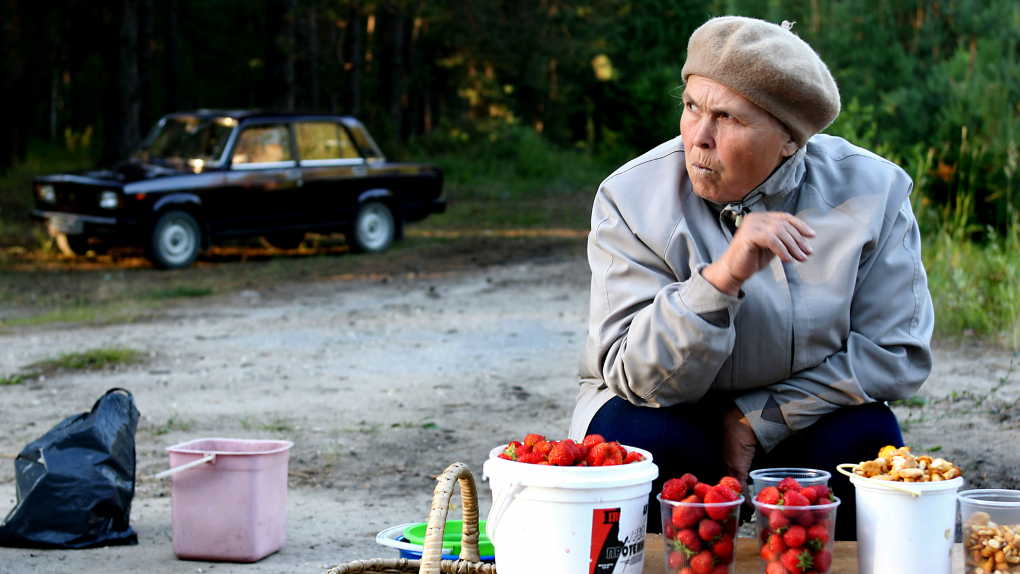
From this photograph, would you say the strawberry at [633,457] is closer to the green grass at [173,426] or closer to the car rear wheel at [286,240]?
the green grass at [173,426]

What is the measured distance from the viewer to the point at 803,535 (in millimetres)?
1814

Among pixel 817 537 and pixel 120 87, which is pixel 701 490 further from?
pixel 120 87

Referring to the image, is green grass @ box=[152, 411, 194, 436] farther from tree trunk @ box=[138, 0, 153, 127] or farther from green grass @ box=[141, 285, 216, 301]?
tree trunk @ box=[138, 0, 153, 127]

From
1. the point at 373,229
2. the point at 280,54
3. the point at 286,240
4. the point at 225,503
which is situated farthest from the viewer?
the point at 280,54

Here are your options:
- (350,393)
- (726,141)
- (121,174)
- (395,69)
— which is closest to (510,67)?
(395,69)

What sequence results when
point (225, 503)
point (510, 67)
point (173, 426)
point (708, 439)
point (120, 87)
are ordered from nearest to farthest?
1. point (708, 439)
2. point (225, 503)
3. point (173, 426)
4. point (120, 87)
5. point (510, 67)

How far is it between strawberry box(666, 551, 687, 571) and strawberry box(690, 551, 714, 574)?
3 cm

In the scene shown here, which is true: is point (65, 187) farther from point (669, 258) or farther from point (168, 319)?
point (669, 258)

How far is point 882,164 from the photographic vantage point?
2496 mm

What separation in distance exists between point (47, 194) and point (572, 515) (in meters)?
10.3

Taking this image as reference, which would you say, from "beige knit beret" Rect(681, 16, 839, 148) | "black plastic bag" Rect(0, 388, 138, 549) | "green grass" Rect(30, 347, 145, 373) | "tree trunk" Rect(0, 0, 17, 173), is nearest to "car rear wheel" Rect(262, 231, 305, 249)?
"green grass" Rect(30, 347, 145, 373)

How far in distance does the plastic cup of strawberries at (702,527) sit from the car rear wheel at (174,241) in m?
9.43

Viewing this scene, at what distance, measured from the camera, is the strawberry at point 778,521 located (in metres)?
1.84

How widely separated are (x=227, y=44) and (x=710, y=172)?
42.8 meters
